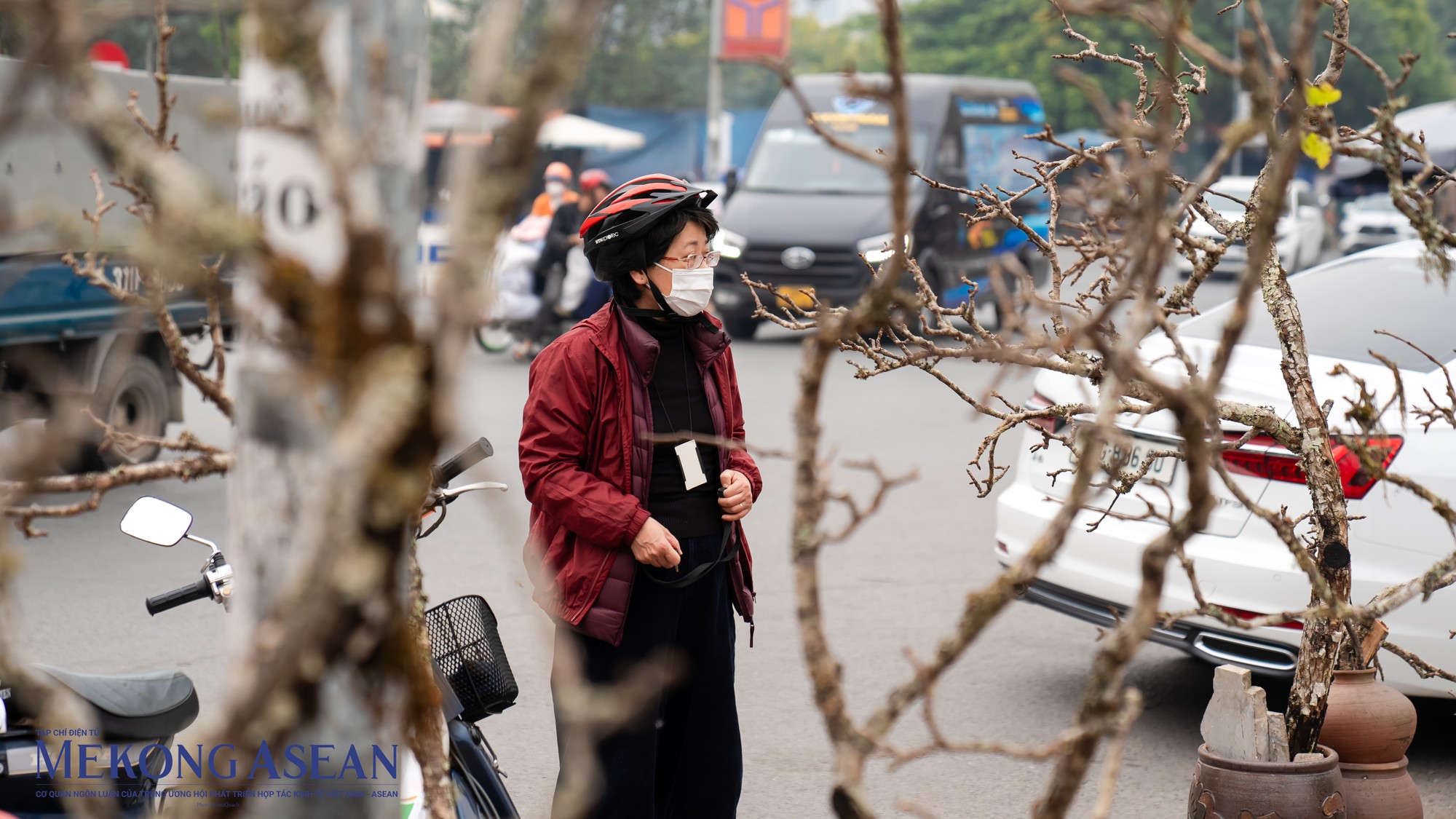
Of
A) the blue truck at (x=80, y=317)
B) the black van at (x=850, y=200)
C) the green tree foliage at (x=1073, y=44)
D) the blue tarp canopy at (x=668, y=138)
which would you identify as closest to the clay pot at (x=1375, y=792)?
the blue truck at (x=80, y=317)

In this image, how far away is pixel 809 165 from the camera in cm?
1639

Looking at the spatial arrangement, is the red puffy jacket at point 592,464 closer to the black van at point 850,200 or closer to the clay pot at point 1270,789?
the clay pot at point 1270,789

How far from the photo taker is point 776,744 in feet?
16.3

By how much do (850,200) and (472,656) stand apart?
13.0 meters

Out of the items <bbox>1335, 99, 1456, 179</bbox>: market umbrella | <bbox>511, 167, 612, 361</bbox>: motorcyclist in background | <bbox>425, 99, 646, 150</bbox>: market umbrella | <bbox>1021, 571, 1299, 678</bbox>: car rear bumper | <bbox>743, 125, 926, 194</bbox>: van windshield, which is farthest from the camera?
<bbox>1335, 99, 1456, 179</bbox>: market umbrella

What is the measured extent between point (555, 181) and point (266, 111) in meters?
14.1

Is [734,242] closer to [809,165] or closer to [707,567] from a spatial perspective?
[809,165]

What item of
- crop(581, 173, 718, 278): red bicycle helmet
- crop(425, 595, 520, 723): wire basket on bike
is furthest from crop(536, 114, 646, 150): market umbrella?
crop(425, 595, 520, 723): wire basket on bike

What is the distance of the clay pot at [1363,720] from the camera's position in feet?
10.9

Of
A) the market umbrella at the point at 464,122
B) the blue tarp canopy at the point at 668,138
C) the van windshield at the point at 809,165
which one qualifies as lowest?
the blue tarp canopy at the point at 668,138

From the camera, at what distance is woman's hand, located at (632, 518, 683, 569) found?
3.16 metres

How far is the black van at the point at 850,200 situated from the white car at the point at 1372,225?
12.5m

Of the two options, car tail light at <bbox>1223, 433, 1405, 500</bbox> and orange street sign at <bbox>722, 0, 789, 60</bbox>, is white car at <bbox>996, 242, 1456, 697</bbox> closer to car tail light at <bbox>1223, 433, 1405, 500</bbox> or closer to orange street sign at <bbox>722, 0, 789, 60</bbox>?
car tail light at <bbox>1223, 433, 1405, 500</bbox>

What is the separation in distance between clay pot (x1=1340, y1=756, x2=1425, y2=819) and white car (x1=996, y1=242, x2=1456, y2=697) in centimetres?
88
